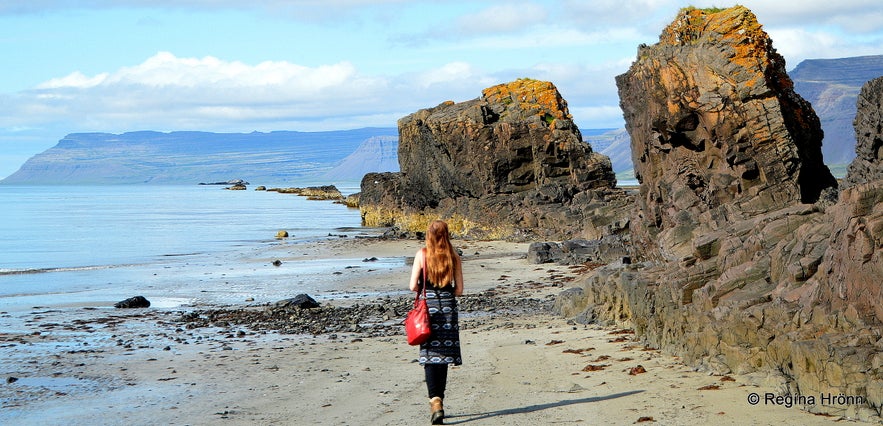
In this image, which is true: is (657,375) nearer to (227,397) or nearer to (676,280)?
(676,280)

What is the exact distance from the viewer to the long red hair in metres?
9.66

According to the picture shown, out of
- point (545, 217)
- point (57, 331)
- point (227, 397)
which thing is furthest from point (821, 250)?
point (545, 217)

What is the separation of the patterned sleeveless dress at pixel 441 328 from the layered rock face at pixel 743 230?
123 inches

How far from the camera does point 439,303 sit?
9.77 metres

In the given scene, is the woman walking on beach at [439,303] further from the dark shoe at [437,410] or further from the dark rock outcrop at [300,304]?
the dark rock outcrop at [300,304]

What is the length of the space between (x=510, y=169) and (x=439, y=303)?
3686 cm

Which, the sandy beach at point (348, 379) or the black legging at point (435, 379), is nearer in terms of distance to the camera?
the black legging at point (435, 379)

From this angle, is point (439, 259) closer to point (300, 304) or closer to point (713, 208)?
point (713, 208)

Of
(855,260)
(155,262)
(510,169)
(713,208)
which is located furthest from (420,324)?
(510,169)

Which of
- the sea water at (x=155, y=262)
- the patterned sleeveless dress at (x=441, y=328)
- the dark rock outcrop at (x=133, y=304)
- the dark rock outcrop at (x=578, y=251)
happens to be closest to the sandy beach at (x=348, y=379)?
the patterned sleeveless dress at (x=441, y=328)

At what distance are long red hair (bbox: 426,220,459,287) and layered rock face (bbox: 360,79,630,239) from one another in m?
26.5

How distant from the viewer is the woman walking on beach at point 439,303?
9695mm

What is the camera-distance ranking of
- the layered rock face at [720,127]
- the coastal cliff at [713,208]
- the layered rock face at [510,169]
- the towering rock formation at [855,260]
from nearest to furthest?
the towering rock formation at [855,260] → the coastal cliff at [713,208] → the layered rock face at [720,127] → the layered rock face at [510,169]

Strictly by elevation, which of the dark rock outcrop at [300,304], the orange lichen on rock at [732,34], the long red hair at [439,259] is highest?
the orange lichen on rock at [732,34]
